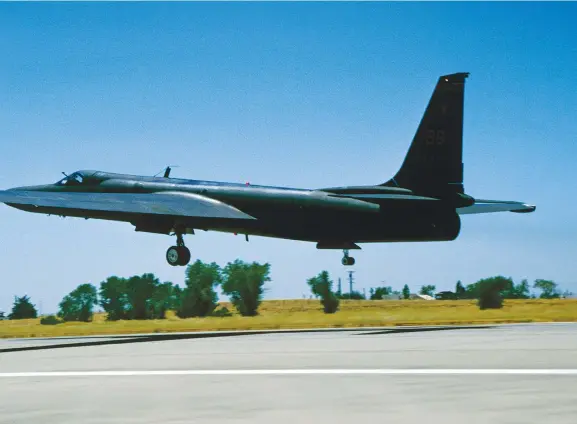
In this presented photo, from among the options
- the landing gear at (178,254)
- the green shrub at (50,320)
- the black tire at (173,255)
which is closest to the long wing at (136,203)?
the landing gear at (178,254)

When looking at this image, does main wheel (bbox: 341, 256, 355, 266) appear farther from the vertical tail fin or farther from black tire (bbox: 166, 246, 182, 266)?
black tire (bbox: 166, 246, 182, 266)

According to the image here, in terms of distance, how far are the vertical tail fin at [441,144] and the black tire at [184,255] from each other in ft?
38.8

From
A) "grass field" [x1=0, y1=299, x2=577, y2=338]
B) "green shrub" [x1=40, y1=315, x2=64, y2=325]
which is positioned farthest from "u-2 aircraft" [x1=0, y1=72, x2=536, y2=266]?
"green shrub" [x1=40, y1=315, x2=64, y2=325]

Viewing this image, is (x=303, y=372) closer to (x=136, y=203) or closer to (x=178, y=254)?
(x=178, y=254)

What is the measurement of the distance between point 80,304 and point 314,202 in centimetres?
2547

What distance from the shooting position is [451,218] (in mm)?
33156

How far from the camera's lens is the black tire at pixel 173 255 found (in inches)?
1507

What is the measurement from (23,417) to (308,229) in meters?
27.2

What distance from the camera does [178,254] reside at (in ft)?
126

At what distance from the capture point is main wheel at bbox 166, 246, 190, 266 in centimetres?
3822

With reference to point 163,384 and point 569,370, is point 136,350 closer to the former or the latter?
point 163,384

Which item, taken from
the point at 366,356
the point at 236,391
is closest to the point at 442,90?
the point at 366,356

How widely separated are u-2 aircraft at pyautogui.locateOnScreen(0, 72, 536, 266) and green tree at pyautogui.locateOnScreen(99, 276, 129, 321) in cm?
717

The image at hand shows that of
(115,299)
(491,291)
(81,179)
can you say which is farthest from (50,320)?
(491,291)
